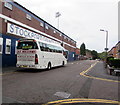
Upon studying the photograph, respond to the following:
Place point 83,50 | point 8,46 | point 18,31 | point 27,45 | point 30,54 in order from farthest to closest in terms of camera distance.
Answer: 1. point 83,50
2. point 18,31
3. point 8,46
4. point 27,45
5. point 30,54

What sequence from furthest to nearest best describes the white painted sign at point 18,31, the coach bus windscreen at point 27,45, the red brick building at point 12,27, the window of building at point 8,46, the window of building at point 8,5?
1. the white painted sign at point 18,31
2. the window of building at point 8,46
3. the window of building at point 8,5
4. the red brick building at point 12,27
5. the coach bus windscreen at point 27,45

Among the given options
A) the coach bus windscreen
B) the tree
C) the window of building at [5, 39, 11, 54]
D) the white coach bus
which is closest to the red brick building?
the window of building at [5, 39, 11, 54]

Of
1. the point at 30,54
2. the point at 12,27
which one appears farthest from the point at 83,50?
the point at 30,54

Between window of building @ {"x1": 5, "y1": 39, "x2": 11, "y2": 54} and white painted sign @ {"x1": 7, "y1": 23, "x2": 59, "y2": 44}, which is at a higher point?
white painted sign @ {"x1": 7, "y1": 23, "x2": 59, "y2": 44}

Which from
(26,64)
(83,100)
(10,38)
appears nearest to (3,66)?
(10,38)

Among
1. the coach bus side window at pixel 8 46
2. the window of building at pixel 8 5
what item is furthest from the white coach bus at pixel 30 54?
the window of building at pixel 8 5

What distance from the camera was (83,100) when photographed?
4.48m

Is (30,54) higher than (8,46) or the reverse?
the reverse

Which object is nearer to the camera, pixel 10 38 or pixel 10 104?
pixel 10 104

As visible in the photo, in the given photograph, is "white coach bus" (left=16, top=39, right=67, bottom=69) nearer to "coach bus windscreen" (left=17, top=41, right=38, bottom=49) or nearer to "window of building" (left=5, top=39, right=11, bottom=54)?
"coach bus windscreen" (left=17, top=41, right=38, bottom=49)

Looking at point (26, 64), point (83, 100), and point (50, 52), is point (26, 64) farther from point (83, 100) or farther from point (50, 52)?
point (83, 100)

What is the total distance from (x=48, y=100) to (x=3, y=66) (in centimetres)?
1168

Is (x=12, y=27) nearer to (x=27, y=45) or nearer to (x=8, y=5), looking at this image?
(x=8, y=5)

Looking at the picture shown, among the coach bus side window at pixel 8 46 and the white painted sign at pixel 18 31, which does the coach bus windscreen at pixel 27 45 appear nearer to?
the coach bus side window at pixel 8 46
